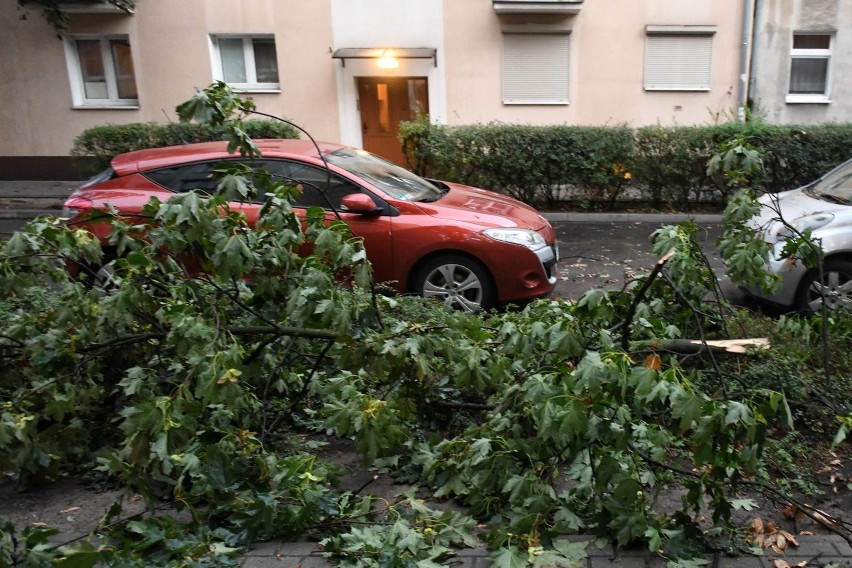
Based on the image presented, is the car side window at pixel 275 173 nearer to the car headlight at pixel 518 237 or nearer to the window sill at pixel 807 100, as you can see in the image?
the car headlight at pixel 518 237

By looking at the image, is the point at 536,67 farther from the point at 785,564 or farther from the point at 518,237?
the point at 785,564

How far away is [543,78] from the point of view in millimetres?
16125

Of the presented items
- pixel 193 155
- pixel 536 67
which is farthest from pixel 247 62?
pixel 193 155

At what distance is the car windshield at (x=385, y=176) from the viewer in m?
7.38

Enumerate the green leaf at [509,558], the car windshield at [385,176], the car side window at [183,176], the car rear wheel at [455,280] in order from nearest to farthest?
the green leaf at [509,558], the car rear wheel at [455,280], the car side window at [183,176], the car windshield at [385,176]

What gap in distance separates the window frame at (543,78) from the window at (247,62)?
16.3ft

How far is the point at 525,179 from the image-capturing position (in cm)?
1269

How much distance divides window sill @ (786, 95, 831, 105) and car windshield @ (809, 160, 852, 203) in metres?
8.77

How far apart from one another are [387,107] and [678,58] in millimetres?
6411

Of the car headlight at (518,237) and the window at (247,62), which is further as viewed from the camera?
the window at (247,62)

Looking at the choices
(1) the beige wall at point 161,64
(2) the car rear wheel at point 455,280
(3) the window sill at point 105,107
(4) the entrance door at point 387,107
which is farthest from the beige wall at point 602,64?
(2) the car rear wheel at point 455,280

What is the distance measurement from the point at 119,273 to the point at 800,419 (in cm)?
414

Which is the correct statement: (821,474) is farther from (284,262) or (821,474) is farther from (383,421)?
(284,262)

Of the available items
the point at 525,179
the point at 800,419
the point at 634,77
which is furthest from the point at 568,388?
the point at 634,77
